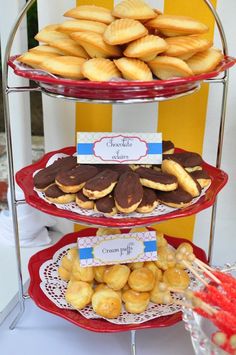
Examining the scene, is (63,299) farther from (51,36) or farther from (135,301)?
(51,36)

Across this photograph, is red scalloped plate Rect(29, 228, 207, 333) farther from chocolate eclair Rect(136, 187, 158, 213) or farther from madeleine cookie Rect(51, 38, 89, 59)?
madeleine cookie Rect(51, 38, 89, 59)

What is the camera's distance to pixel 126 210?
0.89m

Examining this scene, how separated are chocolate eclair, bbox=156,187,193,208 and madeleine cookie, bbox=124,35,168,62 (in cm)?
27

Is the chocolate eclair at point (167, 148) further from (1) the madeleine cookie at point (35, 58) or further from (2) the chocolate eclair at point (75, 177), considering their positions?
(1) the madeleine cookie at point (35, 58)

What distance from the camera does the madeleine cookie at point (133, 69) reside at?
838 mm

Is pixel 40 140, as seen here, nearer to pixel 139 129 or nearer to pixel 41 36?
pixel 139 129

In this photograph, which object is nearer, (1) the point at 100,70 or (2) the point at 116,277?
(1) the point at 100,70

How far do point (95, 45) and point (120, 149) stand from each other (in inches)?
8.6

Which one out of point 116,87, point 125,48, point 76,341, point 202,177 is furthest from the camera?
point 76,341

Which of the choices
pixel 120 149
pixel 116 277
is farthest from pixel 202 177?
pixel 116 277

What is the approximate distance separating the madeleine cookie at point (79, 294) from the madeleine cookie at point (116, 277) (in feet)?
0.15

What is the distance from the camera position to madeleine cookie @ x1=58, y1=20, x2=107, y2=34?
2.97 ft

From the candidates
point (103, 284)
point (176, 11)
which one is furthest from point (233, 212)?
point (176, 11)

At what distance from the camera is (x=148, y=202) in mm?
920
